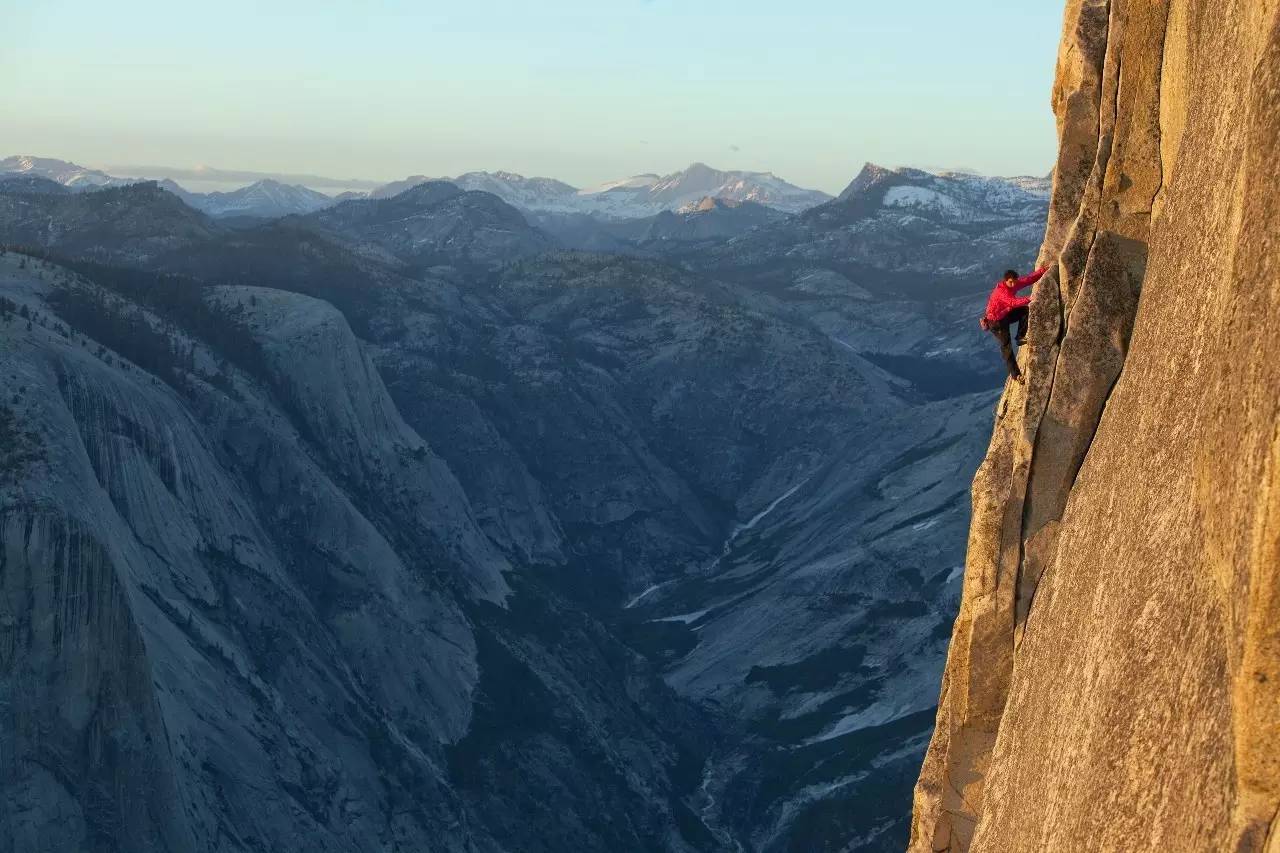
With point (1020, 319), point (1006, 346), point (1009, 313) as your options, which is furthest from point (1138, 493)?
point (1020, 319)

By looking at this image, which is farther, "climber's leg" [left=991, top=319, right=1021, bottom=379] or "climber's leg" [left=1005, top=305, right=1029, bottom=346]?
"climber's leg" [left=1005, top=305, right=1029, bottom=346]

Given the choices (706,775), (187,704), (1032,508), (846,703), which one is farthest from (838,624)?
(1032,508)

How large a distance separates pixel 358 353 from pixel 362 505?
28425mm

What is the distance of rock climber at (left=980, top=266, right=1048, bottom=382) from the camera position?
2422cm

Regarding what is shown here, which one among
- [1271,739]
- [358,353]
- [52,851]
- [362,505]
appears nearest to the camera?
[1271,739]

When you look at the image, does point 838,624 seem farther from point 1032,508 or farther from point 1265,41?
point 1265,41

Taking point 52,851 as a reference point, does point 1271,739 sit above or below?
above

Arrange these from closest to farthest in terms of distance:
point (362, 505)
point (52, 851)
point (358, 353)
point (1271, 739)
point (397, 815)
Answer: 1. point (1271, 739)
2. point (52, 851)
3. point (397, 815)
4. point (362, 505)
5. point (358, 353)

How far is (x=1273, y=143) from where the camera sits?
40.8ft

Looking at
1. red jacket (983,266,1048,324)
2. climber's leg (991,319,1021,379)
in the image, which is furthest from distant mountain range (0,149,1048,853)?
red jacket (983,266,1048,324)

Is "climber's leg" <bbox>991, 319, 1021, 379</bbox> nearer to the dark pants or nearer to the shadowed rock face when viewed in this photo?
the dark pants

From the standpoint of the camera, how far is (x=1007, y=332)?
80.9 ft

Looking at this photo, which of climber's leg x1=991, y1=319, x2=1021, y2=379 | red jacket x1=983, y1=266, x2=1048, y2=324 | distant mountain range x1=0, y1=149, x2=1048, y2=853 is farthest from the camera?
distant mountain range x1=0, y1=149, x2=1048, y2=853

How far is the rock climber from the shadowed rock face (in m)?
0.61
